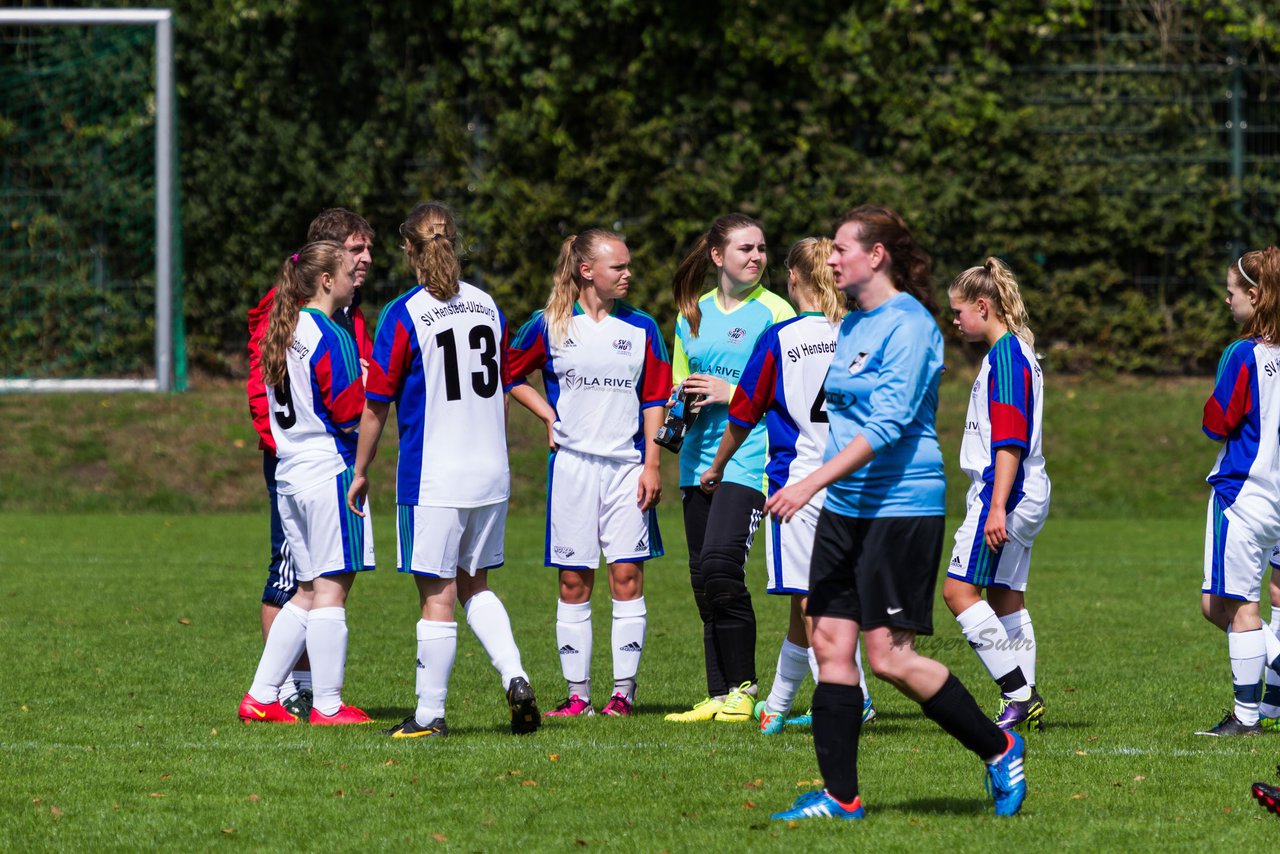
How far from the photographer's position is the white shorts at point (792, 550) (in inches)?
273

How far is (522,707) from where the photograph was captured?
21.8ft

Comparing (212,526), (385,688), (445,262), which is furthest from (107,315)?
(445,262)

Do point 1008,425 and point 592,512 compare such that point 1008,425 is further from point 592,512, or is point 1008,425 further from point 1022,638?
point 592,512

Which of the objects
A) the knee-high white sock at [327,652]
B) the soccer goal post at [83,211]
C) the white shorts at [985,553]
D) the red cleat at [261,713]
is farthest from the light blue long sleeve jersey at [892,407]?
the soccer goal post at [83,211]

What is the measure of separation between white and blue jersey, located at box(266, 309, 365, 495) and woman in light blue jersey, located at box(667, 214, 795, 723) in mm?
1440

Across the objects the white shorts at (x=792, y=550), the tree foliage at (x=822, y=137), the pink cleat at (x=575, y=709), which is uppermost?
the tree foliage at (x=822, y=137)

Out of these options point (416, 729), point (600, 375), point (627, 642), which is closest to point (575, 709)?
point (627, 642)

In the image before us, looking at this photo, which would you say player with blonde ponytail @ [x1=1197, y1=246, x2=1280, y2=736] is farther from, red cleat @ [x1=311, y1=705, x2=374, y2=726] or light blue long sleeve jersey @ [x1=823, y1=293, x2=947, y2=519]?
red cleat @ [x1=311, y1=705, x2=374, y2=726]

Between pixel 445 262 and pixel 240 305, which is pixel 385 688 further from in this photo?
pixel 240 305

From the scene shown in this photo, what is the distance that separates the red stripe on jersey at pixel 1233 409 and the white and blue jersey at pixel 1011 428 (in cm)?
68

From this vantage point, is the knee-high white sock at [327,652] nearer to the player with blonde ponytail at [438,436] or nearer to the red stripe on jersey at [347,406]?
the player with blonde ponytail at [438,436]

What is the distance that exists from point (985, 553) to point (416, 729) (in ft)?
7.75

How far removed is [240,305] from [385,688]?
1326cm

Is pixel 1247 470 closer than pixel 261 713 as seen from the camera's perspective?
Yes
